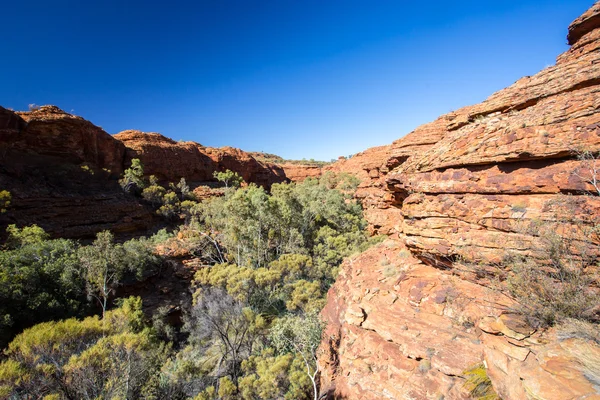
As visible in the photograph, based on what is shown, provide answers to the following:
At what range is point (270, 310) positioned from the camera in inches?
498

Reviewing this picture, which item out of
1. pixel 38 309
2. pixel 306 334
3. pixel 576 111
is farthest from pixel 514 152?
pixel 38 309

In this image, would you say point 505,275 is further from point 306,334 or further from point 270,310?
point 270,310

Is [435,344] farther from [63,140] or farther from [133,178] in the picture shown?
[63,140]

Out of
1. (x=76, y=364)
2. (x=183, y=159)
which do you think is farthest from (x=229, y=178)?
(x=76, y=364)

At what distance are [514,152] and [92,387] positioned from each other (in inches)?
557

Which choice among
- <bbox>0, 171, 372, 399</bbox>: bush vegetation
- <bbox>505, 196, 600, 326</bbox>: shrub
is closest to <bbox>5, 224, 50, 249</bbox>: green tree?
<bbox>0, 171, 372, 399</bbox>: bush vegetation

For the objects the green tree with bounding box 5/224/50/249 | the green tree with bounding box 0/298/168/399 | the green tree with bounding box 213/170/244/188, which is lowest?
the green tree with bounding box 0/298/168/399

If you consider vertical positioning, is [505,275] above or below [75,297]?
above

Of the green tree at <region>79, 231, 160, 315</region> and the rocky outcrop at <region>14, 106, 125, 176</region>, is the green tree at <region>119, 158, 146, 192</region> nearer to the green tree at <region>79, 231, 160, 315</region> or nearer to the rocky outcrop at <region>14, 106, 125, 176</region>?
the rocky outcrop at <region>14, 106, 125, 176</region>

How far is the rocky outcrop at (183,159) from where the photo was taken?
115 feet

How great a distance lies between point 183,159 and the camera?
1523 inches

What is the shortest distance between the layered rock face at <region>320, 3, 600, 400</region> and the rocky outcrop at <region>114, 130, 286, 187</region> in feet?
118

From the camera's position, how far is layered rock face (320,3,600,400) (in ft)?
15.2

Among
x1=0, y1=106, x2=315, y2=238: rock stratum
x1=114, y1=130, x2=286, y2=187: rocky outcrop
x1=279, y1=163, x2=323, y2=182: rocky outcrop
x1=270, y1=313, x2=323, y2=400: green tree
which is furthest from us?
x1=279, y1=163, x2=323, y2=182: rocky outcrop
